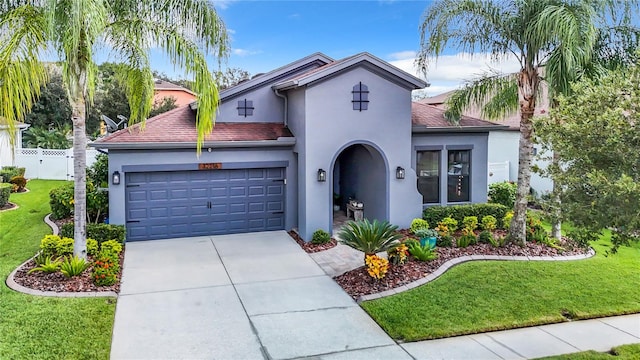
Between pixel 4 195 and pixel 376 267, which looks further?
pixel 4 195

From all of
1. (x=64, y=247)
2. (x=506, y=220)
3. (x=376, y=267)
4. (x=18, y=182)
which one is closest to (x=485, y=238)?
(x=506, y=220)

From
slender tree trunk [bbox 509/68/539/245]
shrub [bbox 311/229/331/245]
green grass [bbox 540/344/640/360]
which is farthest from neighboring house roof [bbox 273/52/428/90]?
green grass [bbox 540/344/640/360]

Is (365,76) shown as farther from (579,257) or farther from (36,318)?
(36,318)

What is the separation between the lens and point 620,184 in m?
5.05

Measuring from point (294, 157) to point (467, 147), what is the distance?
19.2 ft

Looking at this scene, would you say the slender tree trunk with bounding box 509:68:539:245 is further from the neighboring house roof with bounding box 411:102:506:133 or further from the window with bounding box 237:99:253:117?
the window with bounding box 237:99:253:117

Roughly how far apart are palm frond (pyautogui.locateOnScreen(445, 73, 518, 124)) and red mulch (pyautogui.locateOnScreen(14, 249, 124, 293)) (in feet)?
33.5

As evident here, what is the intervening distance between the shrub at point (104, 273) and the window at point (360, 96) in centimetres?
775

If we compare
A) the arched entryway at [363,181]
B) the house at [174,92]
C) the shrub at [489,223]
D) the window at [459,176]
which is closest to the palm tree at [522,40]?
the shrub at [489,223]

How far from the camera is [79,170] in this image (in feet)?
33.0

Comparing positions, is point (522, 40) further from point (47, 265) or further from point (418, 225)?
point (47, 265)

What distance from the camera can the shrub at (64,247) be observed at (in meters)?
10.5

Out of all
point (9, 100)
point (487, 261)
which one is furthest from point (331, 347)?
point (9, 100)

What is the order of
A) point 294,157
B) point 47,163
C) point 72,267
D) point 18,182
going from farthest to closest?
point 47,163
point 18,182
point 294,157
point 72,267
